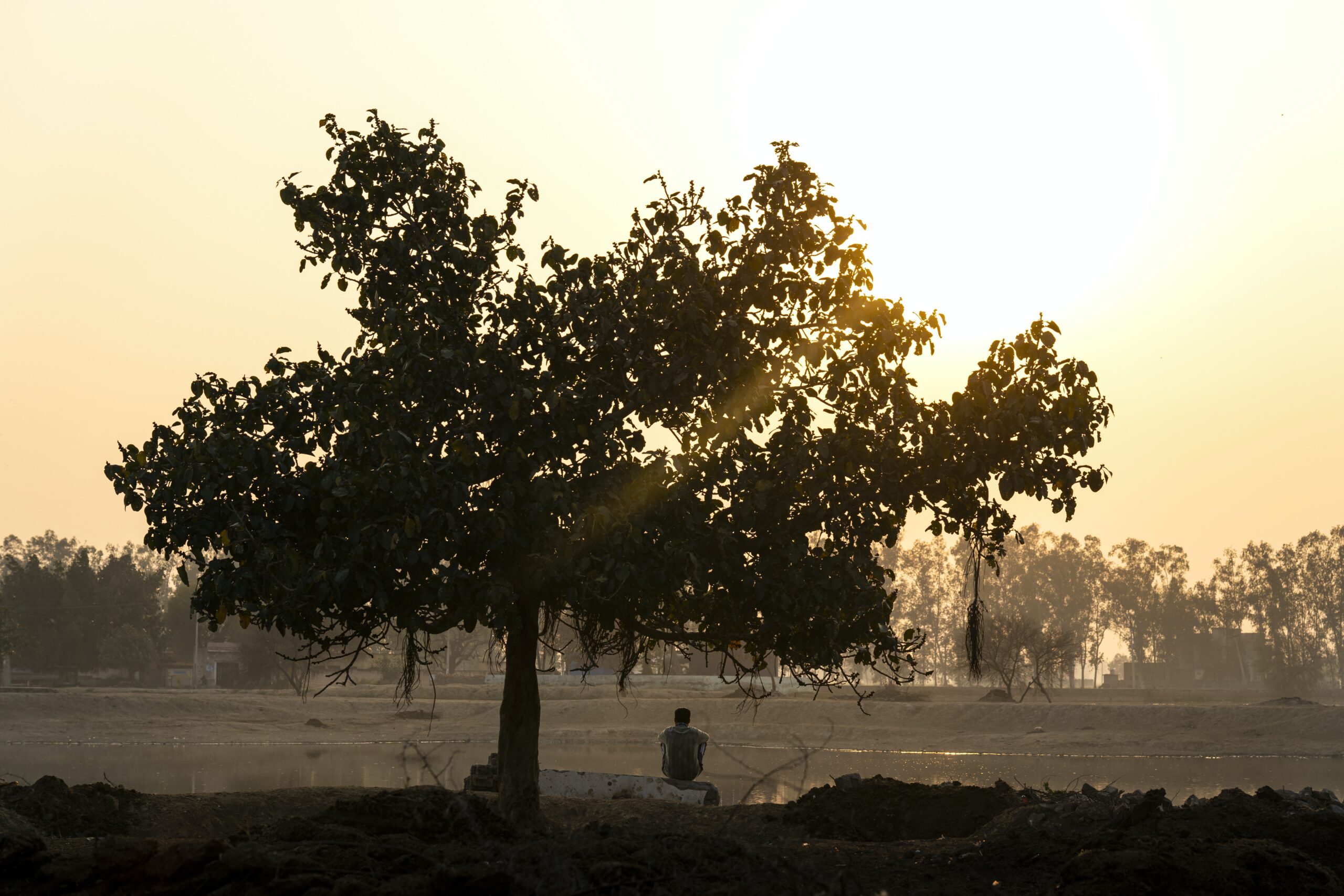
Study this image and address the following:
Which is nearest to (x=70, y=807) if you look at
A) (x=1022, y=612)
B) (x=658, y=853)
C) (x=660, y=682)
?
(x=658, y=853)

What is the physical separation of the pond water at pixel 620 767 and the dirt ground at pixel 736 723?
3.33 metres

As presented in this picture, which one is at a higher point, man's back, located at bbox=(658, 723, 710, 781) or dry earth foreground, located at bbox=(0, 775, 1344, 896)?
dry earth foreground, located at bbox=(0, 775, 1344, 896)

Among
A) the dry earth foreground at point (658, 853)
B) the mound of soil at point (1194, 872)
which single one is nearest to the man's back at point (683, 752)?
the dry earth foreground at point (658, 853)

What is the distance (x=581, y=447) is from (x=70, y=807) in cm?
846

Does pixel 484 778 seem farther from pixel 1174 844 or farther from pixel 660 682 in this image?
pixel 660 682

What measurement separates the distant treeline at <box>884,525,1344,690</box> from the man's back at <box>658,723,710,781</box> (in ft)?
336

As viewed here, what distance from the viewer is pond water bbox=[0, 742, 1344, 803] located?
2891cm

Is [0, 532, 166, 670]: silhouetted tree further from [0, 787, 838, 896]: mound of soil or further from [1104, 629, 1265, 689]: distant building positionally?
[1104, 629, 1265, 689]: distant building

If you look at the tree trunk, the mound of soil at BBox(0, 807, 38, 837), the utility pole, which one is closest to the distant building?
the utility pole

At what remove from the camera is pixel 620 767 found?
113 feet

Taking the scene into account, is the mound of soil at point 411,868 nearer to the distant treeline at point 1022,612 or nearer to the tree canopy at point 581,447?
the tree canopy at point 581,447

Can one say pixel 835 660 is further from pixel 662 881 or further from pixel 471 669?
pixel 471 669

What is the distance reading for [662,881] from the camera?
336 inches

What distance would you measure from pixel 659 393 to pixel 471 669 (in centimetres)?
12062
